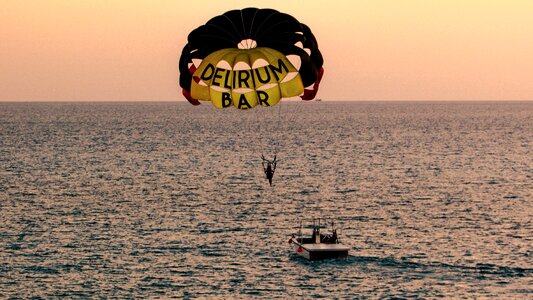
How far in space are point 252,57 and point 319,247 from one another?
2200 centimetres

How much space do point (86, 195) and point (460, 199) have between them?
45.9 meters

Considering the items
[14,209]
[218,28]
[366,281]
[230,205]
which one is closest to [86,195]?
[14,209]

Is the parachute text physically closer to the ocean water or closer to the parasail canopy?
the parasail canopy

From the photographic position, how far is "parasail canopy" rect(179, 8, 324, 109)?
50.6 meters

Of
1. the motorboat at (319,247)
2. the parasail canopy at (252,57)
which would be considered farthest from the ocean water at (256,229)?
the parasail canopy at (252,57)

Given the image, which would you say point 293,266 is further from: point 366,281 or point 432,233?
point 432,233

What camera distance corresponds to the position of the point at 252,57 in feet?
168

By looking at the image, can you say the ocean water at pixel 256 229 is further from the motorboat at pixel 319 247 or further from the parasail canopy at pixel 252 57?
the parasail canopy at pixel 252 57

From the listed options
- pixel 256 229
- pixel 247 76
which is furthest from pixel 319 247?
pixel 247 76

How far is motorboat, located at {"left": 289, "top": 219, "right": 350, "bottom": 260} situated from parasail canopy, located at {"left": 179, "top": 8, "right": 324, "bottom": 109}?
60.3 ft

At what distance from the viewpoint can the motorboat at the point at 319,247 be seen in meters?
67.6

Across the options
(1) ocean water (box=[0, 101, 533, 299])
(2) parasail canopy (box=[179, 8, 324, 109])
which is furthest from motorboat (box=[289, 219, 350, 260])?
(2) parasail canopy (box=[179, 8, 324, 109])

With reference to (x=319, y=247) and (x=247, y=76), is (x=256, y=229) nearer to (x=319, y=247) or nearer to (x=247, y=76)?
(x=319, y=247)

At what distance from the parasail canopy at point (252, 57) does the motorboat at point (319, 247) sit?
60.3 ft
